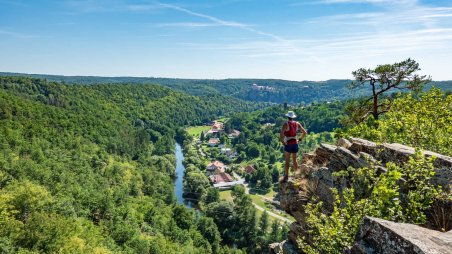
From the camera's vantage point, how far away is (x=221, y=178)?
4136 inches

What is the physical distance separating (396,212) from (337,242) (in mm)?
1934

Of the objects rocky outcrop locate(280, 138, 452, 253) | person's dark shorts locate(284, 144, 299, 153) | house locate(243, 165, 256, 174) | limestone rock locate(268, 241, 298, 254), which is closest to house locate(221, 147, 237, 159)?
house locate(243, 165, 256, 174)

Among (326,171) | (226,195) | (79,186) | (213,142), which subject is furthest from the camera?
(213,142)

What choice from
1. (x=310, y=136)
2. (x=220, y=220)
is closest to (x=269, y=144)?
(x=310, y=136)

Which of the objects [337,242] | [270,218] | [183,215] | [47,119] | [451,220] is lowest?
[270,218]

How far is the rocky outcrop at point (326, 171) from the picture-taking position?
12.7m

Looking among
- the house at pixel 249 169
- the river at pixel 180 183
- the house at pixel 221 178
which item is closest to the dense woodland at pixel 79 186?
the river at pixel 180 183

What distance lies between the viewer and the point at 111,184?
77.9 metres

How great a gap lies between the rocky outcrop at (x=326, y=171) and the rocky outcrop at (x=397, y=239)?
16.0ft

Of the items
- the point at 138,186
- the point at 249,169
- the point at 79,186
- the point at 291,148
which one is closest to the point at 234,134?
the point at 249,169

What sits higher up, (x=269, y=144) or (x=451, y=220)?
(x=451, y=220)

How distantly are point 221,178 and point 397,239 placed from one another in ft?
327

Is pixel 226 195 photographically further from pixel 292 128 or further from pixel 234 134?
pixel 234 134

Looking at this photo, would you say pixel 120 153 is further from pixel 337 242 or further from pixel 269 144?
pixel 337 242
